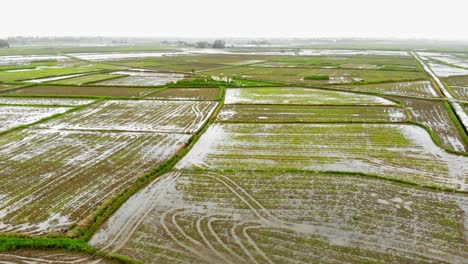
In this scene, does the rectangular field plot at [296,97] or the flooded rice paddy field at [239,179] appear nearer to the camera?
the flooded rice paddy field at [239,179]

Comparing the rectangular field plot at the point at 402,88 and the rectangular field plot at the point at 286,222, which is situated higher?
the rectangular field plot at the point at 402,88

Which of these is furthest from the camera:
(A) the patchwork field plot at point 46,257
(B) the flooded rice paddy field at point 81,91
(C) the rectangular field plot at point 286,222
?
(B) the flooded rice paddy field at point 81,91

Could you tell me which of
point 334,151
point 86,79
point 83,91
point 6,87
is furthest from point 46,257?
point 86,79

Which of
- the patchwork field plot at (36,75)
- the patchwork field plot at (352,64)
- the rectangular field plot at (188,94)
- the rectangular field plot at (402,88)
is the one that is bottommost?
the rectangular field plot at (188,94)

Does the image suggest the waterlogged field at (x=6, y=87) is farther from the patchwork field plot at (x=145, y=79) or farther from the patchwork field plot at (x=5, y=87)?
the patchwork field plot at (x=145, y=79)

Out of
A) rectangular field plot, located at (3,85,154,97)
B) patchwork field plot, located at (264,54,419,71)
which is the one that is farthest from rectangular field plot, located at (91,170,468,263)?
patchwork field plot, located at (264,54,419,71)

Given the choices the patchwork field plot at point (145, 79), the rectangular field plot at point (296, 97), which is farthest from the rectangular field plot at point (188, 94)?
the patchwork field plot at point (145, 79)

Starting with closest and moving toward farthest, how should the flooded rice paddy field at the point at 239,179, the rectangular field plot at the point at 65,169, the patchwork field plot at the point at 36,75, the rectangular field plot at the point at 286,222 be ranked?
the rectangular field plot at the point at 286,222
the flooded rice paddy field at the point at 239,179
the rectangular field plot at the point at 65,169
the patchwork field plot at the point at 36,75

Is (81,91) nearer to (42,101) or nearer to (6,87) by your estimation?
(42,101)
